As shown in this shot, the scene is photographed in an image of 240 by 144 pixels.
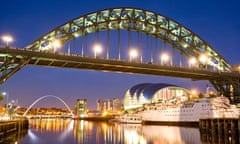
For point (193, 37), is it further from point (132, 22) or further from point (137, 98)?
point (137, 98)

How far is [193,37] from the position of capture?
64375mm

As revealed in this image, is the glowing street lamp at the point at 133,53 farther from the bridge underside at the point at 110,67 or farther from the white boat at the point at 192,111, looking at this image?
the white boat at the point at 192,111

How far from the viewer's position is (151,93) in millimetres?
114562

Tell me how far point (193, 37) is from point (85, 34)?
22752mm

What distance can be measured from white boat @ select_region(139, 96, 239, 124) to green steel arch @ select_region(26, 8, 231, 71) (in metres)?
11.1

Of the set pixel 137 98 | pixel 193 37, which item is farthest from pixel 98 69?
pixel 137 98

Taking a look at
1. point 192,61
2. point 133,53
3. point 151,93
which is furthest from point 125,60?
point 151,93

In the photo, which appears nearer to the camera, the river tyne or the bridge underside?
the river tyne

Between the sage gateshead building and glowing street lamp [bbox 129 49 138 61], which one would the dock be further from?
the sage gateshead building

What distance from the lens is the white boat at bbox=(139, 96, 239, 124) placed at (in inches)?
1924

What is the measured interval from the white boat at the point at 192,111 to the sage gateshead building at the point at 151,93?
42.2 meters

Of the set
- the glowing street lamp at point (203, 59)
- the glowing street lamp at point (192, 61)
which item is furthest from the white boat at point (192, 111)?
the glowing street lamp at point (203, 59)

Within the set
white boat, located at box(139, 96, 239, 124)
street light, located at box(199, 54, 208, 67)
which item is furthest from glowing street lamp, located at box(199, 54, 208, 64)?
white boat, located at box(139, 96, 239, 124)

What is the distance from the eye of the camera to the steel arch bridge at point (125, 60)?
42.4 meters
